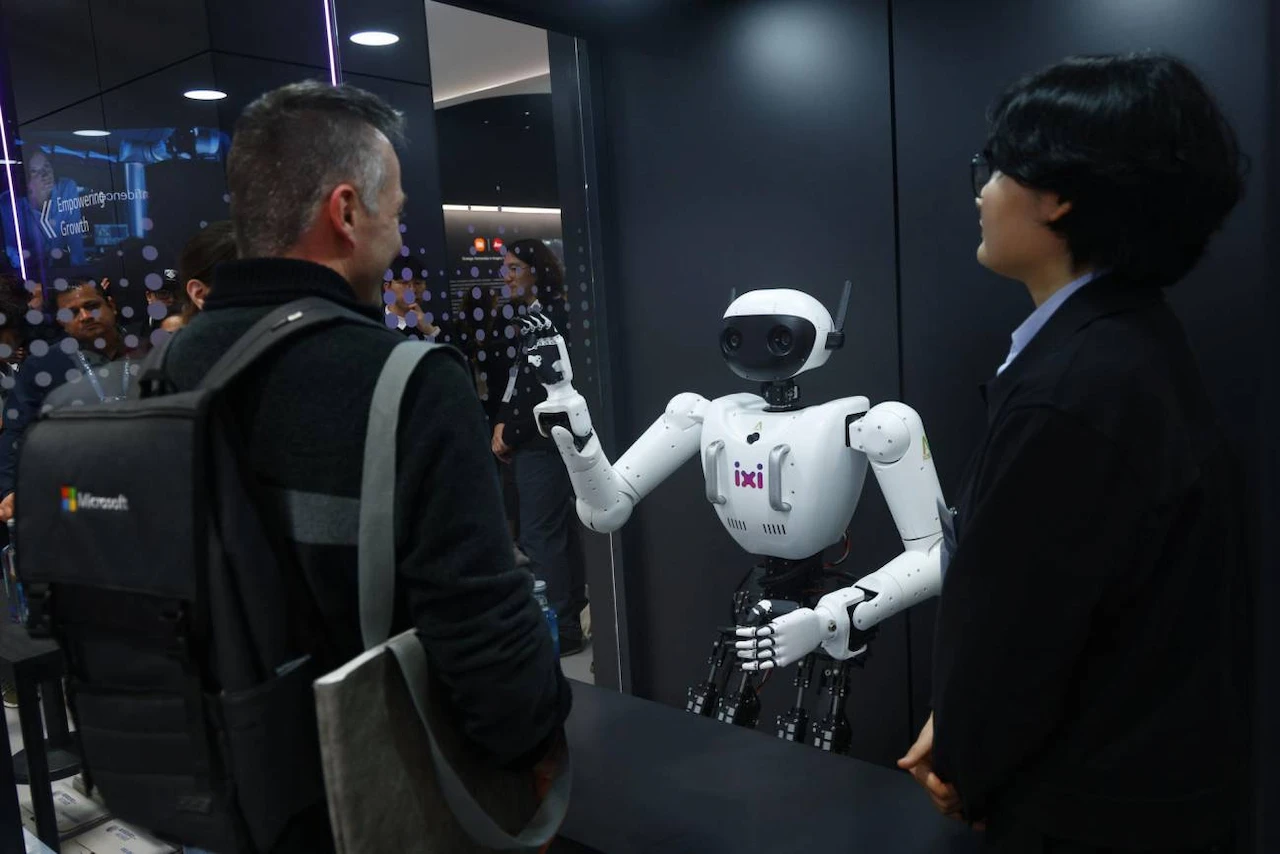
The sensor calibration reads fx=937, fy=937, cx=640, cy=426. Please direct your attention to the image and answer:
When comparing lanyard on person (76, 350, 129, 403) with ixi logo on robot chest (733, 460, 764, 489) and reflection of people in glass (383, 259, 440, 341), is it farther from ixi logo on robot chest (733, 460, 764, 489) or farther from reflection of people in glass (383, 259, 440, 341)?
ixi logo on robot chest (733, 460, 764, 489)

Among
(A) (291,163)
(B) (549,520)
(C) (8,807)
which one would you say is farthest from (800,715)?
(A) (291,163)

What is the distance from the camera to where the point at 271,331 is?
1.08 metres

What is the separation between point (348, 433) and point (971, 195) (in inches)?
83.4

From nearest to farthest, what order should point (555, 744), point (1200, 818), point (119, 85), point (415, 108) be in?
point (1200, 818) < point (555, 744) < point (119, 85) < point (415, 108)

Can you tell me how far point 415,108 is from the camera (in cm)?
261

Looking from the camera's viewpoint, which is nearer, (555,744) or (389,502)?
(389,502)

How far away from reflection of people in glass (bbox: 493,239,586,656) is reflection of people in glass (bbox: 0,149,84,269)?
1214mm

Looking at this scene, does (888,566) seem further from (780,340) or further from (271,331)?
(271,331)

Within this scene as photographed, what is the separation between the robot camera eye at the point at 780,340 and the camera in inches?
94.1

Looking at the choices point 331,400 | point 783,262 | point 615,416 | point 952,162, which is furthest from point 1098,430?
point 615,416

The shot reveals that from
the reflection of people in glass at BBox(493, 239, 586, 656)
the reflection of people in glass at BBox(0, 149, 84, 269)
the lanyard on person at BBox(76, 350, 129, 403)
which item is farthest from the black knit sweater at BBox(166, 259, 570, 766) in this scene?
the reflection of people in glass at BBox(493, 239, 586, 656)

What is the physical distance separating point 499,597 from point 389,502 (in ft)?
0.58

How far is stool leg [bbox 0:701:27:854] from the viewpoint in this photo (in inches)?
75.0

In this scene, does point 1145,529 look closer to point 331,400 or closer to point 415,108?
point 331,400
